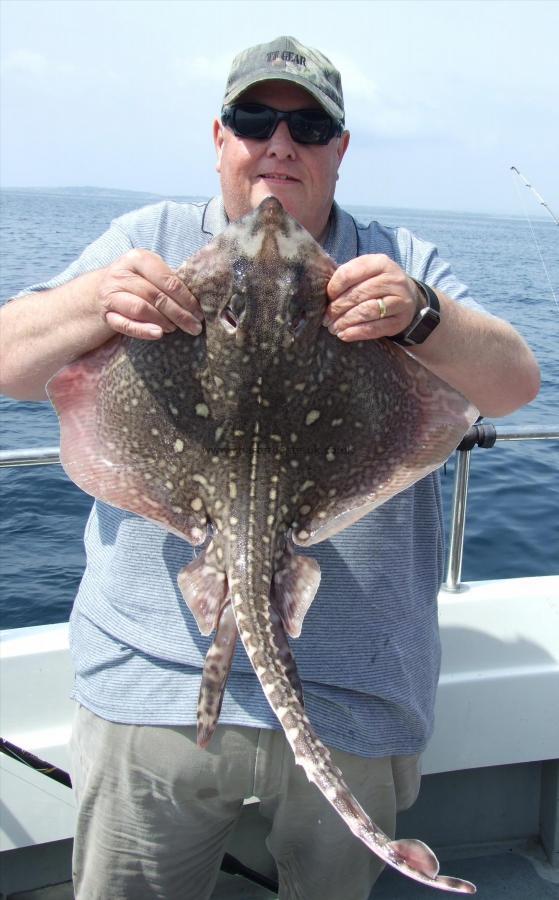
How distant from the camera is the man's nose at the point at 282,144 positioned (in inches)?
99.8

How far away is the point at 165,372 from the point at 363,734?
1332 millimetres

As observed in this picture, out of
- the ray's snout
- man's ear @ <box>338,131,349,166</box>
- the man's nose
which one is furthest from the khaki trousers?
man's ear @ <box>338,131,349,166</box>

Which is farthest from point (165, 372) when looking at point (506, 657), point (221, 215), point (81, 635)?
point (506, 657)

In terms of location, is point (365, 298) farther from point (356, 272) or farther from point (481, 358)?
point (481, 358)

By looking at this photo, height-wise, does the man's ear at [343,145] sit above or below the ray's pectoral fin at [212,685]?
above

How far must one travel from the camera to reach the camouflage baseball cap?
250 cm

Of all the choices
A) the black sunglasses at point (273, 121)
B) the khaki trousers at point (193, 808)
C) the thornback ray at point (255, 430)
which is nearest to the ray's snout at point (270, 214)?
the thornback ray at point (255, 430)

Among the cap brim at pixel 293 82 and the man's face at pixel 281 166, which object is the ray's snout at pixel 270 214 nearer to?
the man's face at pixel 281 166

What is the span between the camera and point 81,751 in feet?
8.73

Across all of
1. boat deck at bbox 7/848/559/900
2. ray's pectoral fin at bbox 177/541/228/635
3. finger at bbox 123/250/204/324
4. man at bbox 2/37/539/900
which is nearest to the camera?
finger at bbox 123/250/204/324

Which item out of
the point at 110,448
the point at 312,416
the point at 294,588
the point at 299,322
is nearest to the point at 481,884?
the point at 294,588

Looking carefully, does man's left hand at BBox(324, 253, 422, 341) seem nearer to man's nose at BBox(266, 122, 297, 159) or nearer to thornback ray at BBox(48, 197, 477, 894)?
thornback ray at BBox(48, 197, 477, 894)

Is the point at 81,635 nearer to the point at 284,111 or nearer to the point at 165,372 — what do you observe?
the point at 165,372

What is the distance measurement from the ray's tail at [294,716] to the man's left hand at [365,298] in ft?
2.08
